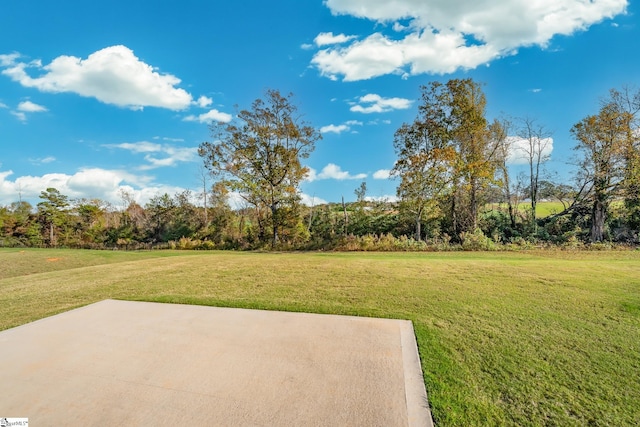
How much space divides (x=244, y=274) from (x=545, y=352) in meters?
5.01

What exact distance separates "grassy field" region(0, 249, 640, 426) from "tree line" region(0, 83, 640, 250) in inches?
258

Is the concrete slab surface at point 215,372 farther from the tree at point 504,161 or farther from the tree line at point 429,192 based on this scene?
the tree at point 504,161

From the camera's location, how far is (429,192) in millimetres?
13594

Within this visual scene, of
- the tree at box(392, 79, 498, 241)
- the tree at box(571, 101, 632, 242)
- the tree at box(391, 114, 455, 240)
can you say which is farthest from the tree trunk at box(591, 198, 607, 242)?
the tree at box(391, 114, 455, 240)

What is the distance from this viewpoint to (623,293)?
421cm

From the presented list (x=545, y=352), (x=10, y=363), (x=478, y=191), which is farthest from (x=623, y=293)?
(x=478, y=191)

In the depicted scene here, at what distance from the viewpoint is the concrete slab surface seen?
5.79 feet

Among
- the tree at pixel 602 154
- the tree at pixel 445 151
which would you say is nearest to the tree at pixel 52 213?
the tree at pixel 445 151

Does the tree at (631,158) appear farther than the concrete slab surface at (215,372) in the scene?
Yes

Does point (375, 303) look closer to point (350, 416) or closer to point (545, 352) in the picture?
point (545, 352)

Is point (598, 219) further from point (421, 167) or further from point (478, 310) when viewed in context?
point (478, 310)

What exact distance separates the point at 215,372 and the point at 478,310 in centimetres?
297

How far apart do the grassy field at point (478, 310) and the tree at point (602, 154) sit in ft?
28.8

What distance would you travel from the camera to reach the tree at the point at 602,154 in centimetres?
1248
